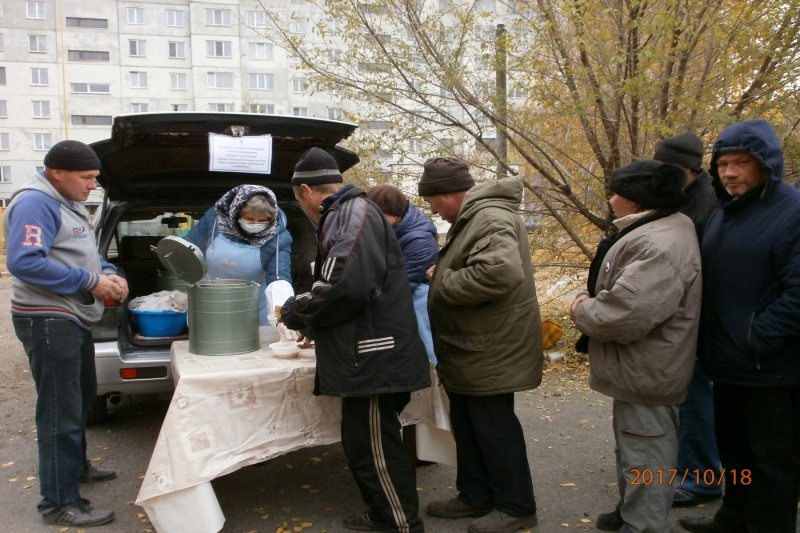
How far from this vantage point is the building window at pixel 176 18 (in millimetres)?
37500

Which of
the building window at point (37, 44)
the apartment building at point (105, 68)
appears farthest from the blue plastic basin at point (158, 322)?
the building window at point (37, 44)

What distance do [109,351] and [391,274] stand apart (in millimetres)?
1954

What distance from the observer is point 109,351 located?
3.77 m

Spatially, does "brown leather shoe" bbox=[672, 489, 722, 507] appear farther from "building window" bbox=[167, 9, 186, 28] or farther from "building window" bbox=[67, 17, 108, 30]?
"building window" bbox=[67, 17, 108, 30]

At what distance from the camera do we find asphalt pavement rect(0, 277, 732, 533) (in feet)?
10.5

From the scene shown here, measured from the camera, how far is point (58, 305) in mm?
3066

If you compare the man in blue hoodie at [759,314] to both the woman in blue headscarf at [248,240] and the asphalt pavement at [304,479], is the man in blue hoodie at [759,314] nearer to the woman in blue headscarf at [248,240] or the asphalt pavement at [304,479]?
the asphalt pavement at [304,479]

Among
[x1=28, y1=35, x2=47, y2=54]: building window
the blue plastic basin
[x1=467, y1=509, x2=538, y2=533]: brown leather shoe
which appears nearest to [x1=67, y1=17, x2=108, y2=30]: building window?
[x1=28, y1=35, x2=47, y2=54]: building window

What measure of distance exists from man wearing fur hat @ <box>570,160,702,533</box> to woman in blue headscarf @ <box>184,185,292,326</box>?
2.02m

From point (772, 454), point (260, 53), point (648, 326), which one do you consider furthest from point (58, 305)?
point (260, 53)

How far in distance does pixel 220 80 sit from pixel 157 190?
3499 cm

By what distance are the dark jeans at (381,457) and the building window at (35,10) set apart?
43275 mm

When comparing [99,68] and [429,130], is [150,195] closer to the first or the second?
[429,130]

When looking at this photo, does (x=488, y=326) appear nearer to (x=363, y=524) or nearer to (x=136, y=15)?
(x=363, y=524)
